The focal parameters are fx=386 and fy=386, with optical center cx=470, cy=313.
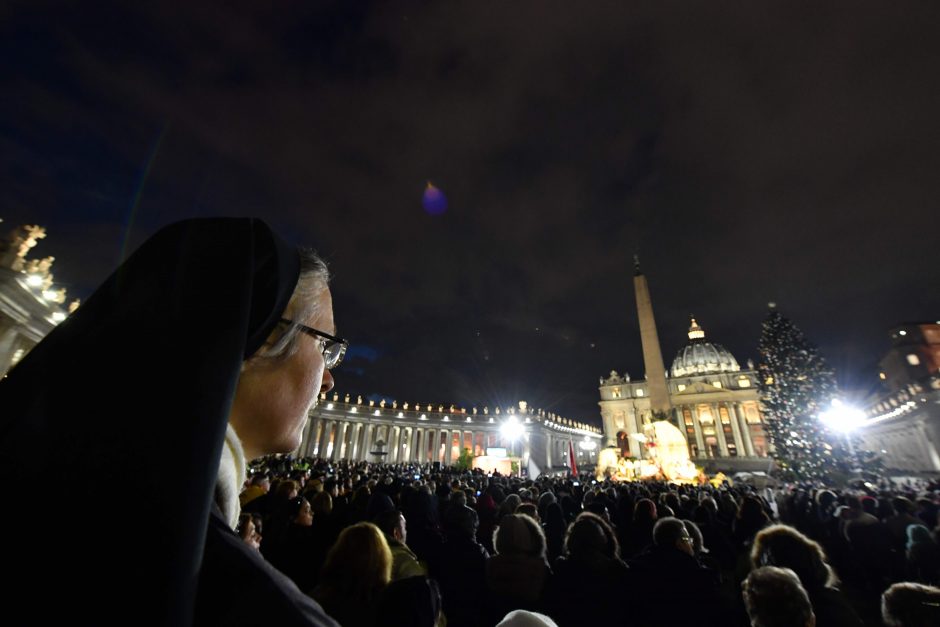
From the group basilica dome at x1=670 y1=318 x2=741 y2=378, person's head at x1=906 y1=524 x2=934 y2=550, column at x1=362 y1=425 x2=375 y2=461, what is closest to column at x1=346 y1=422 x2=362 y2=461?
Answer: column at x1=362 y1=425 x2=375 y2=461

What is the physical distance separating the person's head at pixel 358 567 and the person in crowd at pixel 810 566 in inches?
166

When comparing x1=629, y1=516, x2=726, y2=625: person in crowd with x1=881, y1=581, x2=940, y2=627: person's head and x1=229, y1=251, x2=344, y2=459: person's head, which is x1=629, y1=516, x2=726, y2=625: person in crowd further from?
x1=229, y1=251, x2=344, y2=459: person's head

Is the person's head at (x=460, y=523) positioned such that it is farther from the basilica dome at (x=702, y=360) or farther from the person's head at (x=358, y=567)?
the basilica dome at (x=702, y=360)

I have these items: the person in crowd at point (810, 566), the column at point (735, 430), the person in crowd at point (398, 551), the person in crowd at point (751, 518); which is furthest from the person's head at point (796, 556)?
the column at point (735, 430)

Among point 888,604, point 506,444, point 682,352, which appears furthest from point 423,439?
point 888,604

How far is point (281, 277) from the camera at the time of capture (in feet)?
3.55

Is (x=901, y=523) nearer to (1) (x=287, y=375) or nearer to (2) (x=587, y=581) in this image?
(2) (x=587, y=581)

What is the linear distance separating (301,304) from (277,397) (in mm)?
349

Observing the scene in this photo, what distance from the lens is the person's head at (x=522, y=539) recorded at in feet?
15.8

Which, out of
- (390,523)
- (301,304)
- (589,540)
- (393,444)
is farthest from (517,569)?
(393,444)

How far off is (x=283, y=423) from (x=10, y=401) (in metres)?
0.69

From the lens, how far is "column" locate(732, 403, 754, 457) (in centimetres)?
7684

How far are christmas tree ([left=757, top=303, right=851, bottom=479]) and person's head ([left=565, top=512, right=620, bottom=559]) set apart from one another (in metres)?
43.2

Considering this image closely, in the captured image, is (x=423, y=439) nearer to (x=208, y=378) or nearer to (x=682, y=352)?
(x=682, y=352)
